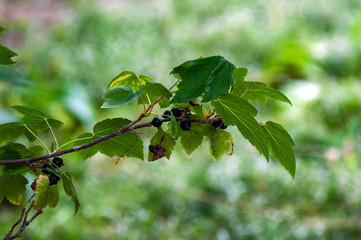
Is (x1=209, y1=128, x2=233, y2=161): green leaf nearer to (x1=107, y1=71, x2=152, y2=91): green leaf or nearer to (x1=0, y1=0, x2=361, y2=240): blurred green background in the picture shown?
(x1=107, y1=71, x2=152, y2=91): green leaf

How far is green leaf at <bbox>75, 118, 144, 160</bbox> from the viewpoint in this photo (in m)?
0.61

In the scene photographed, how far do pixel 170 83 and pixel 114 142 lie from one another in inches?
175

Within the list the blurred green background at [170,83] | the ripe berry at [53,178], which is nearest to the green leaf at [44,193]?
the ripe berry at [53,178]

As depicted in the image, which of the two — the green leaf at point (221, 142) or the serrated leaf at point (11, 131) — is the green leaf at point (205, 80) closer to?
the green leaf at point (221, 142)

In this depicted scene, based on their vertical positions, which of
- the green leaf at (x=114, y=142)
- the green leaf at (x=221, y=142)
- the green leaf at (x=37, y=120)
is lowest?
the green leaf at (x=37, y=120)

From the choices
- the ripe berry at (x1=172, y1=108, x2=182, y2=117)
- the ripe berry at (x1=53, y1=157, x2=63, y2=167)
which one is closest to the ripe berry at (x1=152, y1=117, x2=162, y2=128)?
the ripe berry at (x1=172, y1=108, x2=182, y2=117)

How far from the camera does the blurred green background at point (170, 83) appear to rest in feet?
8.61

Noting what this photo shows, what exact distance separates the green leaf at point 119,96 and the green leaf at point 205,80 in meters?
0.05

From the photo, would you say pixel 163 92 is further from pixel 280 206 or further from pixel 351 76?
pixel 351 76

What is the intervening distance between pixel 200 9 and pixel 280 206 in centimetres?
504

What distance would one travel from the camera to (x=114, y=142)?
0.64 m

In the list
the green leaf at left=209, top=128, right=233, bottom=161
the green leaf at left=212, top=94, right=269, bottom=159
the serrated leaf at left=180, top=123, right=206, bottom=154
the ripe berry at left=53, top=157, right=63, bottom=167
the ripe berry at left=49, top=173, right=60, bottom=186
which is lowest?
the ripe berry at left=49, top=173, right=60, bottom=186

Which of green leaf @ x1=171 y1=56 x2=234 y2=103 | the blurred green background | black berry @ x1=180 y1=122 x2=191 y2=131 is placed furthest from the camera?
the blurred green background

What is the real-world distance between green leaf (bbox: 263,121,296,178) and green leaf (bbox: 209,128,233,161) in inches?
2.3
